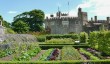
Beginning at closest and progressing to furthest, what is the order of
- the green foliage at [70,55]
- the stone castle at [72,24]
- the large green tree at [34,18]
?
the green foliage at [70,55] → the stone castle at [72,24] → the large green tree at [34,18]

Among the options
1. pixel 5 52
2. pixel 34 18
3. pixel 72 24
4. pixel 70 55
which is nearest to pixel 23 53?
pixel 70 55

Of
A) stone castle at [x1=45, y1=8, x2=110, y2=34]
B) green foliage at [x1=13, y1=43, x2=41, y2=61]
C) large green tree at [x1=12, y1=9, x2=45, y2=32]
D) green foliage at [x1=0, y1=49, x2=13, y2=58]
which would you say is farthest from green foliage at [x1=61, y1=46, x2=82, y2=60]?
large green tree at [x1=12, y1=9, x2=45, y2=32]

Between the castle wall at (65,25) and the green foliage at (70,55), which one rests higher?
the castle wall at (65,25)

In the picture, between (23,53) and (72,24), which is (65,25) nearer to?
(72,24)

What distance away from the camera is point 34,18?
78.2 metres

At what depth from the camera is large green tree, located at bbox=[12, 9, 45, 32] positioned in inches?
2942

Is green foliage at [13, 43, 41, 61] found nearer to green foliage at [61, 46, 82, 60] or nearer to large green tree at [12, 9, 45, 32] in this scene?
green foliage at [61, 46, 82, 60]

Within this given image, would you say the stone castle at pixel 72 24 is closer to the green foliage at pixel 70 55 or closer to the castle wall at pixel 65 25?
the castle wall at pixel 65 25

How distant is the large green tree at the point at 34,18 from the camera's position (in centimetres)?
7474

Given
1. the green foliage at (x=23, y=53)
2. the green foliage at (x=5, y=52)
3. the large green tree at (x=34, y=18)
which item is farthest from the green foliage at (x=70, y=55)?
the large green tree at (x=34, y=18)

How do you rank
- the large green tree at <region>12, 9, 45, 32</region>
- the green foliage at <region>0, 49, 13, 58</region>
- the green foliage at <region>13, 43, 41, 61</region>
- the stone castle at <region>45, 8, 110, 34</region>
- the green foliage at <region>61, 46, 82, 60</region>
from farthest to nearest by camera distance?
the large green tree at <region>12, 9, 45, 32</region> → the stone castle at <region>45, 8, 110, 34</region> → the green foliage at <region>0, 49, 13, 58</region> → the green foliage at <region>13, 43, 41, 61</region> → the green foliage at <region>61, 46, 82, 60</region>

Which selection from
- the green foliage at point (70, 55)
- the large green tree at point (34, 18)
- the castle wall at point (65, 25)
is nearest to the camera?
the green foliage at point (70, 55)

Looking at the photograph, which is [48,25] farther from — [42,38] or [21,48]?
[21,48]

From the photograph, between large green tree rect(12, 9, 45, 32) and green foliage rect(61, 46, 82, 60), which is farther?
large green tree rect(12, 9, 45, 32)
